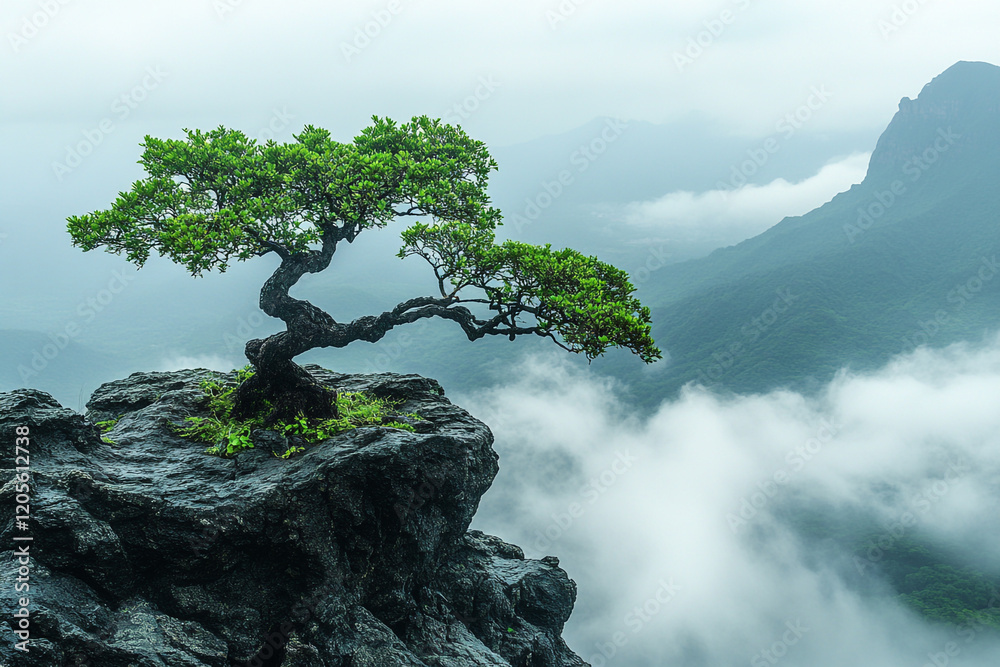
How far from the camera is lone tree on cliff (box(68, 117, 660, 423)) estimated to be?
11.7 m

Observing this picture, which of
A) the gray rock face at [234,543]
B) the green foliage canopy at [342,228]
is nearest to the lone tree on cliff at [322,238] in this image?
the green foliage canopy at [342,228]

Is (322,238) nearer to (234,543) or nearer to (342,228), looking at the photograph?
(342,228)

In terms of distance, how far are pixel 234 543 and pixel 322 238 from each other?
729cm

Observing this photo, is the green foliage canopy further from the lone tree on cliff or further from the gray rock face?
the gray rock face

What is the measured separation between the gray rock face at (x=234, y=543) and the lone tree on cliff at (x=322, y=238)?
7.94ft

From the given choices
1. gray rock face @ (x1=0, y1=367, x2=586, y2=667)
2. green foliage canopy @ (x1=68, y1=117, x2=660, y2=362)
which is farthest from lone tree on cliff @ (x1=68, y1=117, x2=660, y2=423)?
gray rock face @ (x1=0, y1=367, x2=586, y2=667)

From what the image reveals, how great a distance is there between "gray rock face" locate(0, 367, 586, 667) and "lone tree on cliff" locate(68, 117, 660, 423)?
2420 millimetres

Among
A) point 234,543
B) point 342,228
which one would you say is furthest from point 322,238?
point 234,543

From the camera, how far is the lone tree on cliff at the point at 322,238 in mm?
11703

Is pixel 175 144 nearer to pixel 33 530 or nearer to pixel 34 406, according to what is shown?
pixel 34 406

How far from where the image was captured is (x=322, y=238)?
46.3 ft

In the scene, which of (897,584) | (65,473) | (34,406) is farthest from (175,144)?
(897,584)

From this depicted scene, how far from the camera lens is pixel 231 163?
12547 mm

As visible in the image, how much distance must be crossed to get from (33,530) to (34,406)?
2.84 meters
